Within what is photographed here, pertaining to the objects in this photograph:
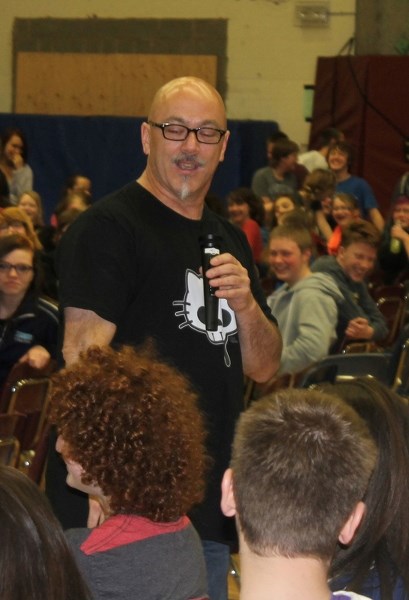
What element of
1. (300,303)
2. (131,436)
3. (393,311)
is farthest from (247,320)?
(393,311)

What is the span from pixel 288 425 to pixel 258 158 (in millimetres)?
9929

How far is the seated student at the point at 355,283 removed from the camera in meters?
5.53

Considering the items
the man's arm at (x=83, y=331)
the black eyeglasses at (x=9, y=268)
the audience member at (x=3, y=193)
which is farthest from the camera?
the audience member at (x=3, y=193)

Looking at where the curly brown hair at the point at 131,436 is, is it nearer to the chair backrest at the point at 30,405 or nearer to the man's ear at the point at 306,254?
the chair backrest at the point at 30,405

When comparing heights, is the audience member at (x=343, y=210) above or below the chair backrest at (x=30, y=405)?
above

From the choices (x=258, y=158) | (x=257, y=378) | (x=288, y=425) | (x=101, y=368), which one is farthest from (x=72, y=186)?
(x=288, y=425)

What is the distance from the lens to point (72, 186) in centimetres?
898

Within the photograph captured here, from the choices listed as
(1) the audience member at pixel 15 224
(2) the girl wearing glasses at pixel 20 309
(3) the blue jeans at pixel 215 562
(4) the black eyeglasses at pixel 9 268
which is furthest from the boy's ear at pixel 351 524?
(1) the audience member at pixel 15 224

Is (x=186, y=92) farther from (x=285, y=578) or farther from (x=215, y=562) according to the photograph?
(x=285, y=578)

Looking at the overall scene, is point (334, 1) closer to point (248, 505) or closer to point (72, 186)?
point (72, 186)

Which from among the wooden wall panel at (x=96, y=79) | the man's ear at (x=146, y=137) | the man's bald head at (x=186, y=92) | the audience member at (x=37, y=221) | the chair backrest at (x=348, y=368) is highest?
the wooden wall panel at (x=96, y=79)

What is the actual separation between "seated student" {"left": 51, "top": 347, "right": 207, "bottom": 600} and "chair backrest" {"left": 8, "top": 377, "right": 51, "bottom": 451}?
2.28m

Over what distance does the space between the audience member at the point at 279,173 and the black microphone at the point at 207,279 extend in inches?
268

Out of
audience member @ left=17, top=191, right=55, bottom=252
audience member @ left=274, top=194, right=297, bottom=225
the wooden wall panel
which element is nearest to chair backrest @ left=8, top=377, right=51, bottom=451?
audience member @ left=17, top=191, right=55, bottom=252
